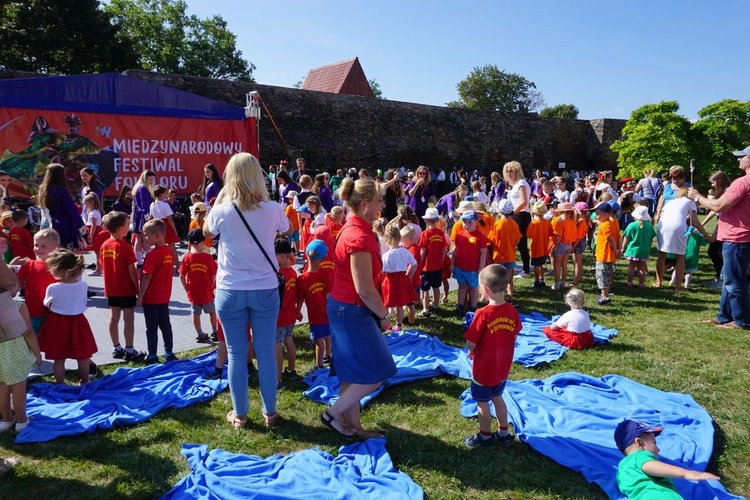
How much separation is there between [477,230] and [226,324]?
12.7 ft

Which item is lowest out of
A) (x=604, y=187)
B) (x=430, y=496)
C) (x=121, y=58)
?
(x=430, y=496)

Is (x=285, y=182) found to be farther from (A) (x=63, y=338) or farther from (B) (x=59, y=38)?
(B) (x=59, y=38)

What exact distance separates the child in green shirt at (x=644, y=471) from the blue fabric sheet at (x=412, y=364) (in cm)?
187

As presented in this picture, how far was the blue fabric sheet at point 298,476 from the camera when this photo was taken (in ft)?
9.38

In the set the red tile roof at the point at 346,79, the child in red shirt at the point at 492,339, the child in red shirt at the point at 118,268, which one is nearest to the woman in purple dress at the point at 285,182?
the child in red shirt at the point at 118,268

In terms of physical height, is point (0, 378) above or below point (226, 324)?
below

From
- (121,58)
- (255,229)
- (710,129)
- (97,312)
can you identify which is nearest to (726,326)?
(255,229)

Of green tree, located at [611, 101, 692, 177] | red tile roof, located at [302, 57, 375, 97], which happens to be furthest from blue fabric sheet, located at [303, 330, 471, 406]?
red tile roof, located at [302, 57, 375, 97]

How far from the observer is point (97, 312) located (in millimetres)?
6473

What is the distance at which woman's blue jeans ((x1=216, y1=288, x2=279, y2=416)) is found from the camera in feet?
11.0

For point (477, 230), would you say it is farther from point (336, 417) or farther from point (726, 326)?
point (336, 417)

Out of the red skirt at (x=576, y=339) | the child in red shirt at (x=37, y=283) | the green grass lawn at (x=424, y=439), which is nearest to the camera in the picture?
the green grass lawn at (x=424, y=439)

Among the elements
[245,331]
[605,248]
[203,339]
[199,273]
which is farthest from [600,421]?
[203,339]

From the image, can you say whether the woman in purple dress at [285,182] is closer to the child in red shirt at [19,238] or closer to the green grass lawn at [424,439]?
the child in red shirt at [19,238]
